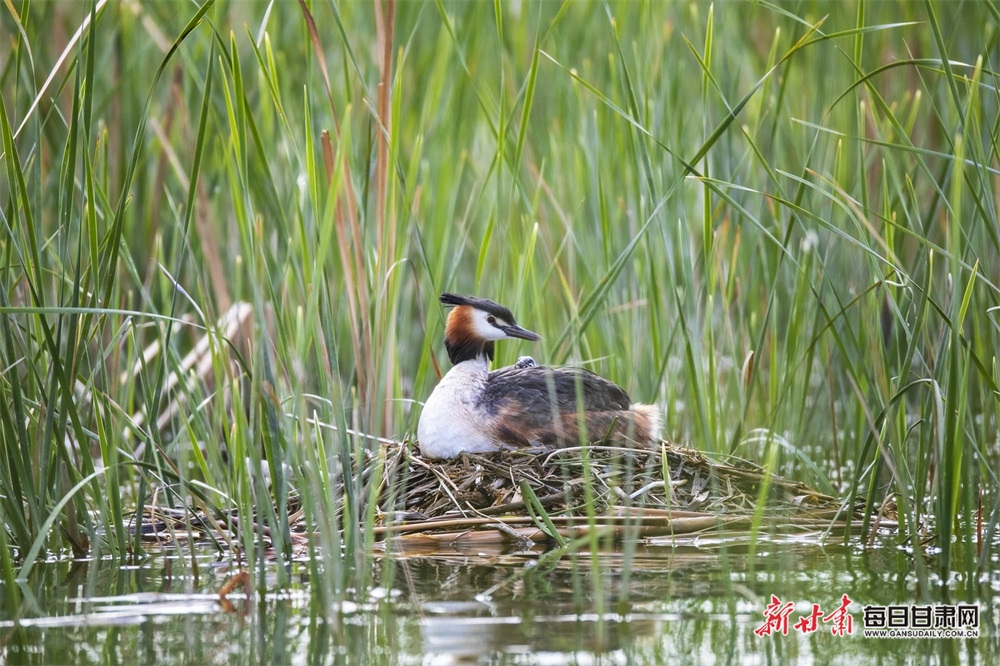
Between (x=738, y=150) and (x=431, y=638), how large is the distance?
4326 mm

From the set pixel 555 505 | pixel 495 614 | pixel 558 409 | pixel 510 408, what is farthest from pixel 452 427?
pixel 495 614

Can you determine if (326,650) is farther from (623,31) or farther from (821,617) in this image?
(623,31)

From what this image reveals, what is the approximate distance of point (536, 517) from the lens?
11.6ft

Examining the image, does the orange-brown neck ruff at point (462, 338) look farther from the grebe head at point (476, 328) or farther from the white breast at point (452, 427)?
the white breast at point (452, 427)

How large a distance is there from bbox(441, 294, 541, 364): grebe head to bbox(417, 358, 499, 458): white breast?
1.07ft

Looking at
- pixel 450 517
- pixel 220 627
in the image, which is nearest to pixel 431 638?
pixel 220 627

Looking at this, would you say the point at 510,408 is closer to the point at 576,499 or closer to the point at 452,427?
the point at 452,427

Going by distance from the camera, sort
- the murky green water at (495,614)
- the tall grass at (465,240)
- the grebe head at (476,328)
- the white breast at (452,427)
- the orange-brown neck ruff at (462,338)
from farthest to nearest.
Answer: the orange-brown neck ruff at (462,338) → the grebe head at (476,328) → the white breast at (452,427) → the tall grass at (465,240) → the murky green water at (495,614)

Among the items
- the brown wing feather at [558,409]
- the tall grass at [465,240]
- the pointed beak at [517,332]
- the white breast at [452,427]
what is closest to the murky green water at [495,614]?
the tall grass at [465,240]

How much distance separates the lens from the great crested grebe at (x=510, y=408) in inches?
176

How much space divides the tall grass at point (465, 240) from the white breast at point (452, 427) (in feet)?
0.31

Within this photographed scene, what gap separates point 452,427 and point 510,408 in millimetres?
291

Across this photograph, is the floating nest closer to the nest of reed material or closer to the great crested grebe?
the nest of reed material

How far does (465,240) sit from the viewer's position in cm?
548
